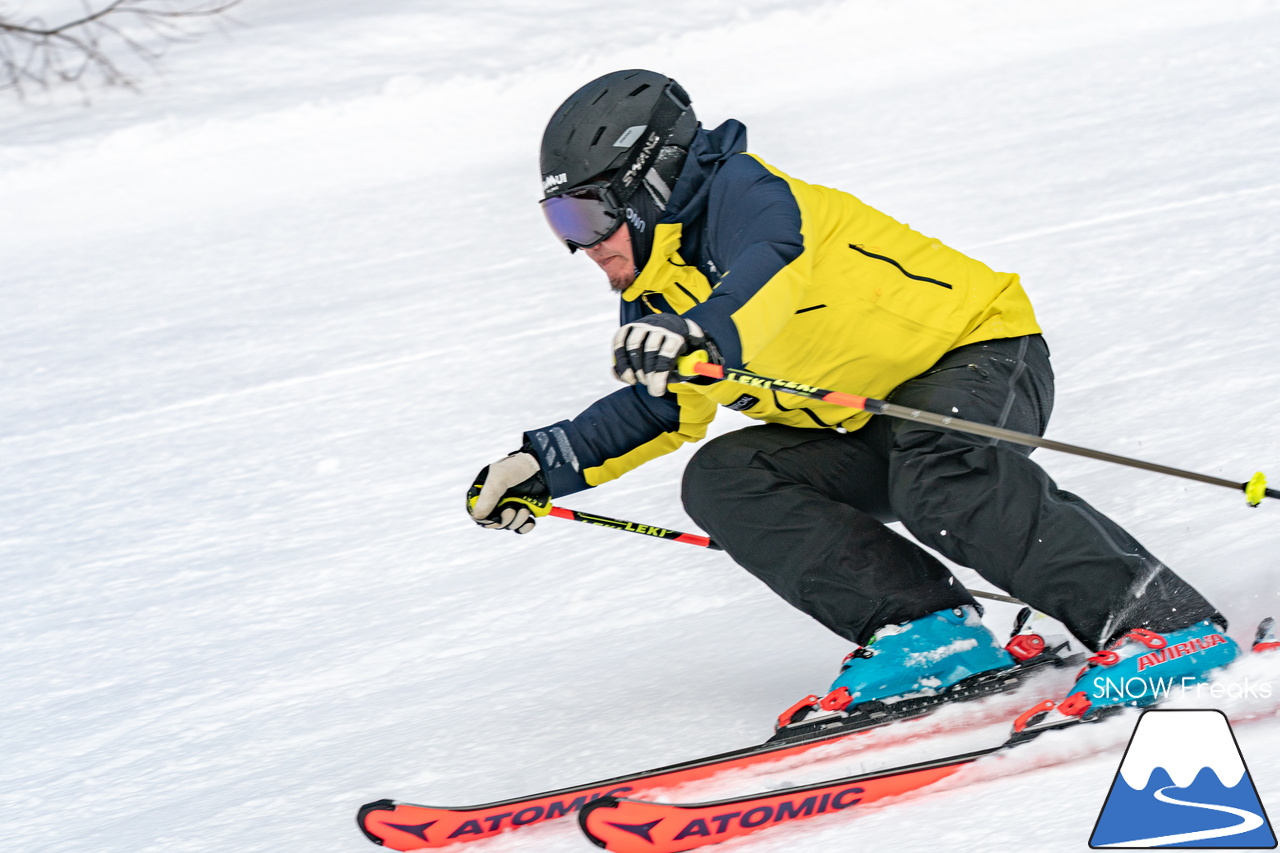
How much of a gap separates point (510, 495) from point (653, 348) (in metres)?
0.81

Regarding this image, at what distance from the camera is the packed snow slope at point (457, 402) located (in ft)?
9.20

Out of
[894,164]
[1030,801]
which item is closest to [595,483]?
[1030,801]

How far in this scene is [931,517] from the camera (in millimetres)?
2371

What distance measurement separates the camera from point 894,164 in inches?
303

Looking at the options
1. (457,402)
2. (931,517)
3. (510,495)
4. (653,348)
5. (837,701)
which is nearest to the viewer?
(653,348)

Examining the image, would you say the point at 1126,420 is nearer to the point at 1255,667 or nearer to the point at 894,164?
the point at 1255,667

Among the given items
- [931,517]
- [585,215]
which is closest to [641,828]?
[931,517]

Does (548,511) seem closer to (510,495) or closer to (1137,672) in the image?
(510,495)

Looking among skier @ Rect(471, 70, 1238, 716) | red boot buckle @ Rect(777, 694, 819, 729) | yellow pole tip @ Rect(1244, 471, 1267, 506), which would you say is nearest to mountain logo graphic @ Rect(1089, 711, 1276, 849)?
skier @ Rect(471, 70, 1238, 716)

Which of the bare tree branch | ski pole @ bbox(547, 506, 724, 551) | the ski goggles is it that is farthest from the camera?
the bare tree branch

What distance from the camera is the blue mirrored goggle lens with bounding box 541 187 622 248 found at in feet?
8.34

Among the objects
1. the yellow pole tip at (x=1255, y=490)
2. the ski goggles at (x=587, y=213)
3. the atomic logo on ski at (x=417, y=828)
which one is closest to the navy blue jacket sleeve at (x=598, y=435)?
the ski goggles at (x=587, y=213)

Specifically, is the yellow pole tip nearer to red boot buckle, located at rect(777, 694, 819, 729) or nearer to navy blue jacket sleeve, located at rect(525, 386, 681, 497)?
red boot buckle, located at rect(777, 694, 819, 729)

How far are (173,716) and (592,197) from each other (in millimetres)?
1742
